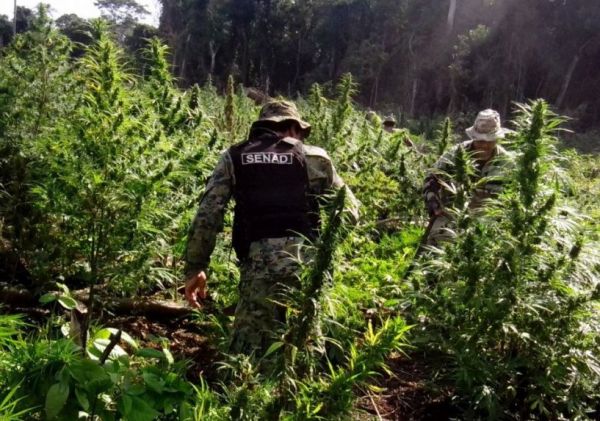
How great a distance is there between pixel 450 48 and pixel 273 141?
34036mm

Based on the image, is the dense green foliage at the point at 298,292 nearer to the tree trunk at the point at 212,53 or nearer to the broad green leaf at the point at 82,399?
the broad green leaf at the point at 82,399

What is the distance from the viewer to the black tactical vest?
322cm

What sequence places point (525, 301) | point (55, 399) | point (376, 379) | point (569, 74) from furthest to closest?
1. point (569, 74)
2. point (376, 379)
3. point (525, 301)
4. point (55, 399)

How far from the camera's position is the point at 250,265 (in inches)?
128

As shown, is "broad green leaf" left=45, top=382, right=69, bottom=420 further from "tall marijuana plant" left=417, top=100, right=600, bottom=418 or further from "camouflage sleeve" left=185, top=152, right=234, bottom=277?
"tall marijuana plant" left=417, top=100, right=600, bottom=418

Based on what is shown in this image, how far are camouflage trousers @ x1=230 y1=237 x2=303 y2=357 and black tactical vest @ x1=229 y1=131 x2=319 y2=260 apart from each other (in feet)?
0.26

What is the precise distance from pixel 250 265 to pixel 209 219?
0.36 meters

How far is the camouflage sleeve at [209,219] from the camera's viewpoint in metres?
3.20

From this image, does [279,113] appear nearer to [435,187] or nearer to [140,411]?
[435,187]

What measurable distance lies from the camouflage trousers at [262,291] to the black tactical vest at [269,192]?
0.26 ft

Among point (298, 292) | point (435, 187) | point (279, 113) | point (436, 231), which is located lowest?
point (436, 231)

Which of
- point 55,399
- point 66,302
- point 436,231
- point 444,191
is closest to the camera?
point 55,399

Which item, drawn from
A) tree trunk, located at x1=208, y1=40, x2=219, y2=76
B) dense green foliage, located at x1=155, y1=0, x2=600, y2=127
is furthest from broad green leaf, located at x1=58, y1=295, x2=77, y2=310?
tree trunk, located at x1=208, y1=40, x2=219, y2=76

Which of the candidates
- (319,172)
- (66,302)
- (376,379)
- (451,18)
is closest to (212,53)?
(451,18)
